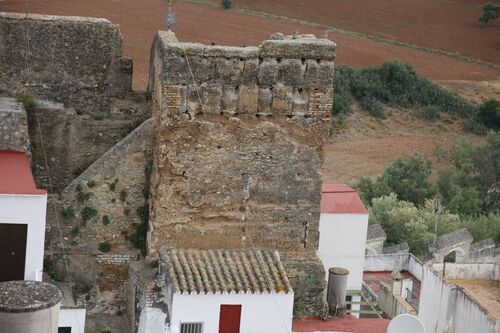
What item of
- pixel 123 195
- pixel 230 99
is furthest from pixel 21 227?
pixel 230 99

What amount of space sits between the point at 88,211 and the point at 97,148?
165 cm

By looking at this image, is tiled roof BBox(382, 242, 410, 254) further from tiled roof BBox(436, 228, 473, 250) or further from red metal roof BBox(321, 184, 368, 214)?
red metal roof BBox(321, 184, 368, 214)

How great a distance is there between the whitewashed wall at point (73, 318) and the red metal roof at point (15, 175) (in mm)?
2269

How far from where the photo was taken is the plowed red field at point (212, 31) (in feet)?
208

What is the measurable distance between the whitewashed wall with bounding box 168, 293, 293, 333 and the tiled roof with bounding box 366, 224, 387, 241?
14602 millimetres

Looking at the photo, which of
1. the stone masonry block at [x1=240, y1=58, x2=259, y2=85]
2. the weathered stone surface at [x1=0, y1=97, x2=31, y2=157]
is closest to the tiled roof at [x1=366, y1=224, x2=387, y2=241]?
the stone masonry block at [x1=240, y1=58, x2=259, y2=85]

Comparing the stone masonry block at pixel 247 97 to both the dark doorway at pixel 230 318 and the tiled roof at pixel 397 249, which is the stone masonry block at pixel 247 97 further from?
the tiled roof at pixel 397 249

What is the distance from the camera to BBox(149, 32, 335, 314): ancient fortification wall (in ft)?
69.2

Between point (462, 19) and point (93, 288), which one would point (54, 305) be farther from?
point (462, 19)

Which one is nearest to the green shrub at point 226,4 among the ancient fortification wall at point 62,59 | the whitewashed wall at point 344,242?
the whitewashed wall at point 344,242

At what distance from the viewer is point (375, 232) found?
36156 mm

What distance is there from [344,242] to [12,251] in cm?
806

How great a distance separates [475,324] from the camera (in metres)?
23.5

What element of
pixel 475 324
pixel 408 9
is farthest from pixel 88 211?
pixel 408 9
